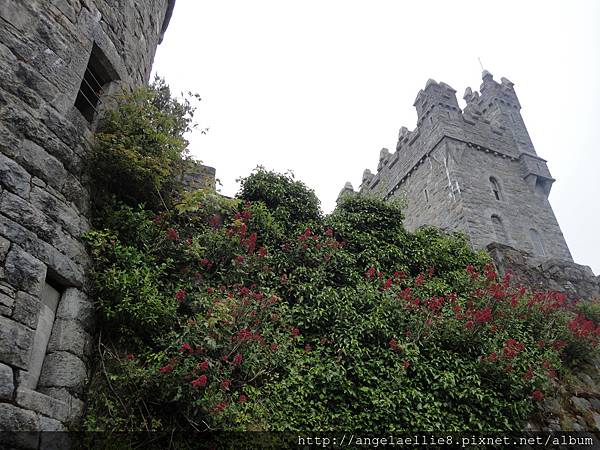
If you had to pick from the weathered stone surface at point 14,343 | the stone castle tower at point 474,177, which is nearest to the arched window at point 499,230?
the stone castle tower at point 474,177

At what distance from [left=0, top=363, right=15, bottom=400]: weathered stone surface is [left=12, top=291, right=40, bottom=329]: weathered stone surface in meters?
0.39

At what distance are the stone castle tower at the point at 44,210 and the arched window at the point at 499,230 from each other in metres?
13.8

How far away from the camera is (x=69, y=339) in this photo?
4.26 m

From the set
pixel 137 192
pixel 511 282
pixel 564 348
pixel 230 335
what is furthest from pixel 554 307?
pixel 137 192

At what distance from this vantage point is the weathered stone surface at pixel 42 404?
3.57 metres

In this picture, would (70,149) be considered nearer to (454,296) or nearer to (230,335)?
(230,335)

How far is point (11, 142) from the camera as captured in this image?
415 cm

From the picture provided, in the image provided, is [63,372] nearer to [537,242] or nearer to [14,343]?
[14,343]

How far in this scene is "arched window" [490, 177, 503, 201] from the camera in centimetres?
1760

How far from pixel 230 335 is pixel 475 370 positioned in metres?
3.44

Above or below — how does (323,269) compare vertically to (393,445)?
above

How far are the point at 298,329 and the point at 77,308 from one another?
2.87 meters

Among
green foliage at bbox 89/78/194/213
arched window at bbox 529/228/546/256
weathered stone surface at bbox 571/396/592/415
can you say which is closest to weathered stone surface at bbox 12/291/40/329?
green foliage at bbox 89/78/194/213

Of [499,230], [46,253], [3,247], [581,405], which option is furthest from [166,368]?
[499,230]
